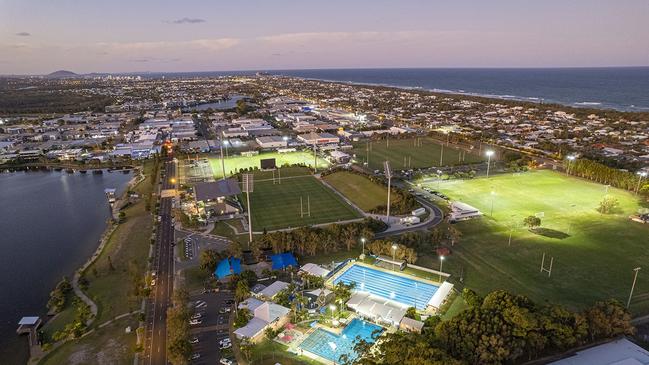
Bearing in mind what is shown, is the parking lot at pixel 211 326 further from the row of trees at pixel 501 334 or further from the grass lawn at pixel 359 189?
the grass lawn at pixel 359 189

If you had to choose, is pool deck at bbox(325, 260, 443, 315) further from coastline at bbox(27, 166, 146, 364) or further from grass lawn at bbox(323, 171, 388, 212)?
coastline at bbox(27, 166, 146, 364)

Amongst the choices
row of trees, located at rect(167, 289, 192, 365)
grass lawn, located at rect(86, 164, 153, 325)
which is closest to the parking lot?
row of trees, located at rect(167, 289, 192, 365)

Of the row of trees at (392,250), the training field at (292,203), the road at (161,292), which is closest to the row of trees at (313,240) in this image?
the row of trees at (392,250)

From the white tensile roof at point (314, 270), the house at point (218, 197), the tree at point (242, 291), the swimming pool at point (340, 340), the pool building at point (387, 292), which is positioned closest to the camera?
the swimming pool at point (340, 340)

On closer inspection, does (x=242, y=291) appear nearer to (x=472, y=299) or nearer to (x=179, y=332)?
(x=179, y=332)

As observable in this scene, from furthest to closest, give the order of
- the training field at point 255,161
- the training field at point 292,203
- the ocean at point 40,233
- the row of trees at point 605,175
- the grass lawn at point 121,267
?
the training field at point 255,161 → the row of trees at point 605,175 → the training field at point 292,203 → the ocean at point 40,233 → the grass lawn at point 121,267

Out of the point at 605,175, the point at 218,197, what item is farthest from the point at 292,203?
the point at 605,175
